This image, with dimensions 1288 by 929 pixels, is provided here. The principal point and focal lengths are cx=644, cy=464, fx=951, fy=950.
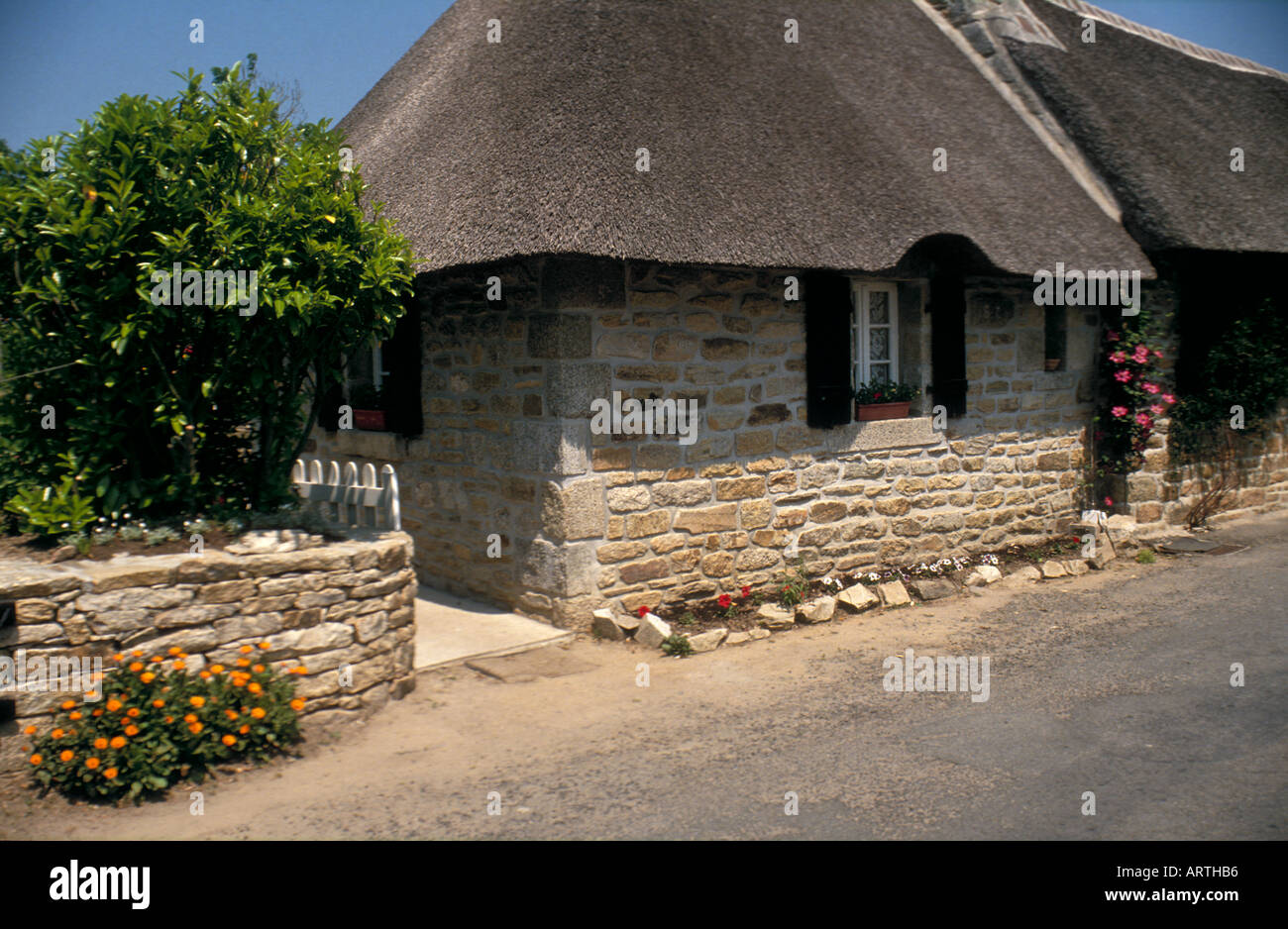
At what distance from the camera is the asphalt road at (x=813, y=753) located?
3.64 m

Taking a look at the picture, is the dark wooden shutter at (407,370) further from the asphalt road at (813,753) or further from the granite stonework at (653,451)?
the asphalt road at (813,753)

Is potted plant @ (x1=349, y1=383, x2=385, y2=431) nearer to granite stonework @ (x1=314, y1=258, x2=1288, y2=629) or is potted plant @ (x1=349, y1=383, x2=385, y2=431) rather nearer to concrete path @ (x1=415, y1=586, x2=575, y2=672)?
granite stonework @ (x1=314, y1=258, x2=1288, y2=629)

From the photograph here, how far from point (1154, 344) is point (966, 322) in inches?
101

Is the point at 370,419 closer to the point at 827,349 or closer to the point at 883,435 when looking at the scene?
the point at 827,349

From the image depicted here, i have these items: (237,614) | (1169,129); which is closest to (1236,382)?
(1169,129)

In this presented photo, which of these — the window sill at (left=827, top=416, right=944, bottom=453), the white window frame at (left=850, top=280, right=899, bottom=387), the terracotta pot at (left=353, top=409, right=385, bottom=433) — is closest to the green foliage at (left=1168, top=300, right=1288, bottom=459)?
the window sill at (left=827, top=416, right=944, bottom=453)

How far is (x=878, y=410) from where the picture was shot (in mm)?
7422

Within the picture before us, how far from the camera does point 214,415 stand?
4.97 m

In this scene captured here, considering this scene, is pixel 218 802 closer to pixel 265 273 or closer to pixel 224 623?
pixel 224 623

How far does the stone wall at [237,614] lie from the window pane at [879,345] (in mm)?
4374

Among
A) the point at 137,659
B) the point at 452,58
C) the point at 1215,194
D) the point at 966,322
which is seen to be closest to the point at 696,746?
the point at 137,659

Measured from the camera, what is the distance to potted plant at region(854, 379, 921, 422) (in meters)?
7.39

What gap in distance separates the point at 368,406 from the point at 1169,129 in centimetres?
855

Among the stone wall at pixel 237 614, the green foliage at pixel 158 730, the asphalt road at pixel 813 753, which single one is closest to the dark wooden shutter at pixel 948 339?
the asphalt road at pixel 813 753
